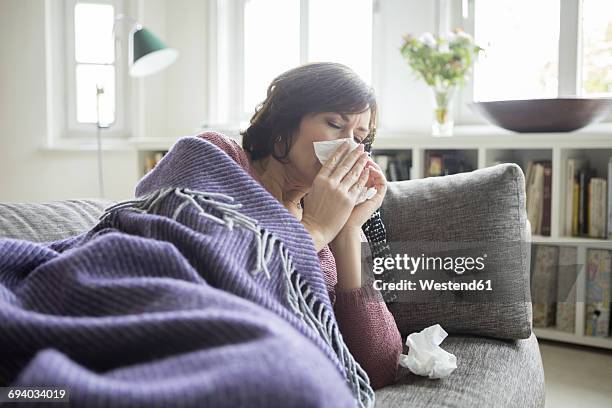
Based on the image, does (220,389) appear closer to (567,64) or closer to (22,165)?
(567,64)

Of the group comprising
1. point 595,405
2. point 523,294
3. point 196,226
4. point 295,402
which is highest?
point 196,226

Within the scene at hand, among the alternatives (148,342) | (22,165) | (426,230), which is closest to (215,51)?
(22,165)

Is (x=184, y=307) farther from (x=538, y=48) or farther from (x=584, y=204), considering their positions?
(x=538, y=48)

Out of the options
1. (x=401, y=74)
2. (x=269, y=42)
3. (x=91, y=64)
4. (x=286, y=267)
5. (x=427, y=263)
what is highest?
(x=269, y=42)

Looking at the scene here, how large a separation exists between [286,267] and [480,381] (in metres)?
0.55

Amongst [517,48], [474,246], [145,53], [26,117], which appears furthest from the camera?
[26,117]

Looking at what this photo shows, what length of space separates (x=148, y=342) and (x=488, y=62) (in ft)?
10.7

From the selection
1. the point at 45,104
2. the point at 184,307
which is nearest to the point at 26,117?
the point at 45,104

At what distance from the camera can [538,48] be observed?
136 inches

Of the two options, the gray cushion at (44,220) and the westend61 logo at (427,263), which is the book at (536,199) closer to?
the westend61 logo at (427,263)

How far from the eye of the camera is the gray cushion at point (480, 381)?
1238mm

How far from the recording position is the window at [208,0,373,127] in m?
4.09

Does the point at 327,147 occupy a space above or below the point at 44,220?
above

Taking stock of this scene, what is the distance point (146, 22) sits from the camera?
4359mm
